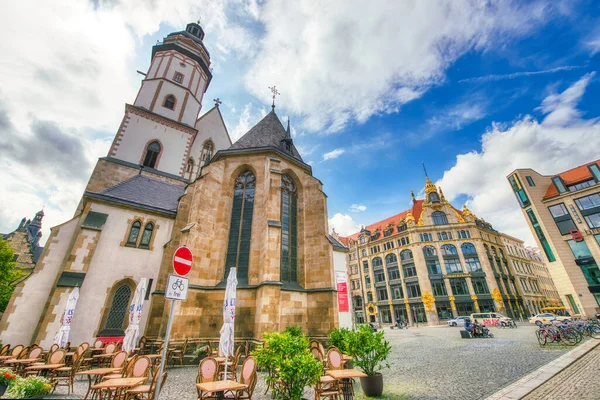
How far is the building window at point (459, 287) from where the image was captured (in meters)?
37.4

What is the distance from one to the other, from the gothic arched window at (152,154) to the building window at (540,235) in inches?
1836

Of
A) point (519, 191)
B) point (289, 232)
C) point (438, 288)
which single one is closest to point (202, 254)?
point (289, 232)

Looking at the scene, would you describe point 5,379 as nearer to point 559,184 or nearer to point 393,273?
point 393,273

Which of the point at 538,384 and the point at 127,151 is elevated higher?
the point at 127,151

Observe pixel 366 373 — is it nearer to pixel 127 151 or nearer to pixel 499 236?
pixel 127 151

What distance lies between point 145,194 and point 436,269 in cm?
4237

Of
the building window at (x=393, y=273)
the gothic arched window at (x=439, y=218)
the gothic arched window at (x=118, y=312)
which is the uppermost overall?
the gothic arched window at (x=439, y=218)

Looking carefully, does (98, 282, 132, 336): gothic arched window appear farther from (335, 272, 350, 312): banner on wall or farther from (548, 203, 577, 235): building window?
(548, 203, 577, 235): building window

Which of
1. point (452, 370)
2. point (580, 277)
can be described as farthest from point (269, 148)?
point (580, 277)

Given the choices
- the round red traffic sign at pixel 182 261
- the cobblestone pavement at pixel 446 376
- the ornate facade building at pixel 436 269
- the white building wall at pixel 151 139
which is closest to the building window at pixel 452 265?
the ornate facade building at pixel 436 269

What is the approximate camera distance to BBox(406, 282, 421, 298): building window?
3915 centimetres

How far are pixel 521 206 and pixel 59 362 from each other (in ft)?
159

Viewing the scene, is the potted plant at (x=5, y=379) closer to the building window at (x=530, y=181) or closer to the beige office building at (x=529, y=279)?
the building window at (x=530, y=181)

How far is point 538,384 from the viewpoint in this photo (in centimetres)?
561
